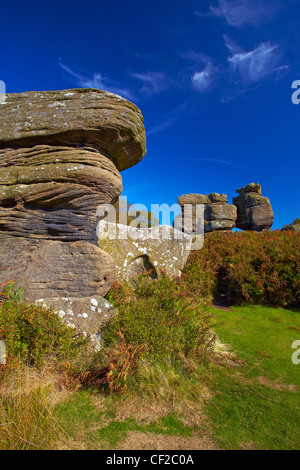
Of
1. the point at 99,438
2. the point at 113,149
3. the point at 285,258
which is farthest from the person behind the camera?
the point at 285,258

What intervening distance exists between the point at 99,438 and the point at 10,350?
2241mm

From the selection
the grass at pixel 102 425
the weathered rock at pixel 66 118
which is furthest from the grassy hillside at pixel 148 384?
the weathered rock at pixel 66 118

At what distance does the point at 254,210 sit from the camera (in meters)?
31.4

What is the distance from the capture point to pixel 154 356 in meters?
4.51

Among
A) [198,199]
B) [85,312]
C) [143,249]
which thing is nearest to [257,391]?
[85,312]

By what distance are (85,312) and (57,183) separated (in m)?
3.51

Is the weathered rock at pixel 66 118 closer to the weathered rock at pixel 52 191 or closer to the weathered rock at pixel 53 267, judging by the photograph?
the weathered rock at pixel 52 191

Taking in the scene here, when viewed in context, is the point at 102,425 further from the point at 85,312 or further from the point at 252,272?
the point at 252,272

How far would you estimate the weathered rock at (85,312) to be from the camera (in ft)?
18.4

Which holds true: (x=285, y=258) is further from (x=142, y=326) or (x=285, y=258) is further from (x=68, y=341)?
(x=68, y=341)

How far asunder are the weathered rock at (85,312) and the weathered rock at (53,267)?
15.6 inches

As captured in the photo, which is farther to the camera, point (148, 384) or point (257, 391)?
point (257, 391)

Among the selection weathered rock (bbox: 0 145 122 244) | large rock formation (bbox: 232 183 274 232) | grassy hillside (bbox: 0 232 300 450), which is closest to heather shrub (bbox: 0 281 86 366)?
grassy hillside (bbox: 0 232 300 450)

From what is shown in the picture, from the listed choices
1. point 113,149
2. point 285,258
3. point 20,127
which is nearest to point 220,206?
point 285,258
